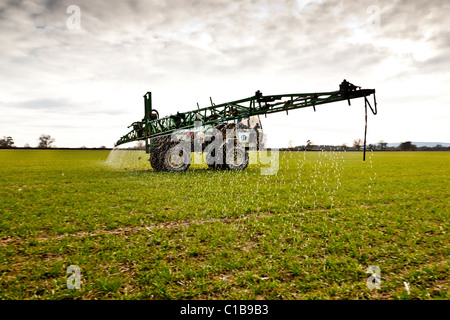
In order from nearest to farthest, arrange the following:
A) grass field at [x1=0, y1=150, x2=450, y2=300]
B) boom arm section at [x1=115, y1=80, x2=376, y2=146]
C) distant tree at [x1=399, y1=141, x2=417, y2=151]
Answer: grass field at [x1=0, y1=150, x2=450, y2=300], boom arm section at [x1=115, y1=80, x2=376, y2=146], distant tree at [x1=399, y1=141, x2=417, y2=151]

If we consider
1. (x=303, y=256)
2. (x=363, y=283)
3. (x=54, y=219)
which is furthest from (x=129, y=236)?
(x=363, y=283)

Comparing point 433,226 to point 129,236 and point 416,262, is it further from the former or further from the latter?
point 129,236

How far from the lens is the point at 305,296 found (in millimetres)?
2990

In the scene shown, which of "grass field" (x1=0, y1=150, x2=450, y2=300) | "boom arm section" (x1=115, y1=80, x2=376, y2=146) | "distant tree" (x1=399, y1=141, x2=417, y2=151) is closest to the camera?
"grass field" (x1=0, y1=150, x2=450, y2=300)

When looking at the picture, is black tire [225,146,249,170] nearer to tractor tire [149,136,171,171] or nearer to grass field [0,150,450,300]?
tractor tire [149,136,171,171]

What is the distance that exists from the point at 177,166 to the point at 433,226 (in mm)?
13136
